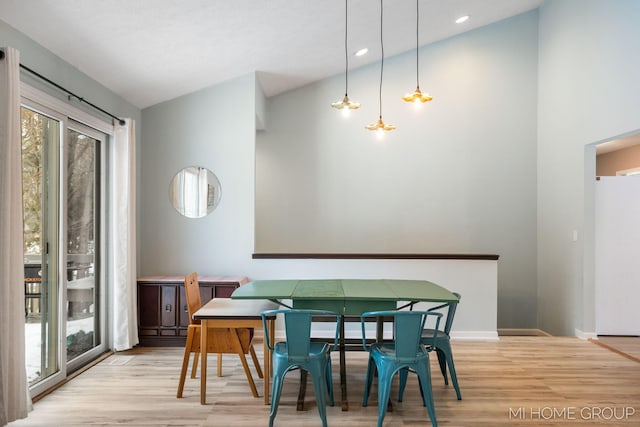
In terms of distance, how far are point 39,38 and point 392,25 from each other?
3400mm

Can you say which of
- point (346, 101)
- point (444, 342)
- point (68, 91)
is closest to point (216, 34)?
point (68, 91)

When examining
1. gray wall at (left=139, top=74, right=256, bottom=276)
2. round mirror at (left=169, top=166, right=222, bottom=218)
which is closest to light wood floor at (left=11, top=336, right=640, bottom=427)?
gray wall at (left=139, top=74, right=256, bottom=276)

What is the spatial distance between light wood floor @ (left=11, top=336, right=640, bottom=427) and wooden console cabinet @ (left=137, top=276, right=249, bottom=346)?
287 mm

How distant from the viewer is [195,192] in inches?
198

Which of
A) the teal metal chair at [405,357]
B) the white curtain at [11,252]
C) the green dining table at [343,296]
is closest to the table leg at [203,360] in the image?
the green dining table at [343,296]

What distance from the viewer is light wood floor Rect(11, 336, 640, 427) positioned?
2879 mm

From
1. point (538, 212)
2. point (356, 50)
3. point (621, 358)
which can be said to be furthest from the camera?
point (538, 212)

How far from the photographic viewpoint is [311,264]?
16.1 ft

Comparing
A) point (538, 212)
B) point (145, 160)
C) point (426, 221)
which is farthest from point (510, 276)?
point (145, 160)

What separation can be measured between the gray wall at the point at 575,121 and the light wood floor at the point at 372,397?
1239 mm

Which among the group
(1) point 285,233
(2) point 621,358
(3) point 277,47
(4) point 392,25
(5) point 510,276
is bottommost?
(2) point 621,358

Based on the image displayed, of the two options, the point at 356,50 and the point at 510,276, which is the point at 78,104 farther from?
the point at 510,276

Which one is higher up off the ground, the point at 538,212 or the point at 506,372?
the point at 538,212

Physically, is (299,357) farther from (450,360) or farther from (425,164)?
(425,164)
